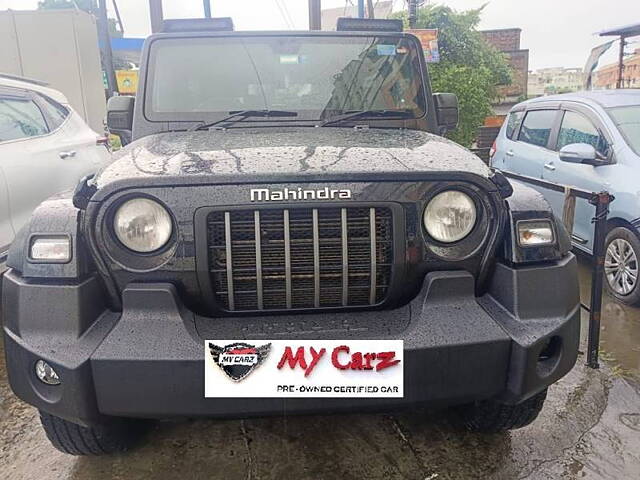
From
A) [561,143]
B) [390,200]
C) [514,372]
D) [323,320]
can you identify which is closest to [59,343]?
[323,320]

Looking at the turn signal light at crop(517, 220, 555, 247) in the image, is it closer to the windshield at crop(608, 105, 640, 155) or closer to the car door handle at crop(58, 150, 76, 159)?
the windshield at crop(608, 105, 640, 155)

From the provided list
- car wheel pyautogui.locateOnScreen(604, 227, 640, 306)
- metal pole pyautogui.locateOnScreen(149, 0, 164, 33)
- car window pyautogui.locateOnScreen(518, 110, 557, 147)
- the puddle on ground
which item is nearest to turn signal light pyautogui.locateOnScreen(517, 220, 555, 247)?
the puddle on ground

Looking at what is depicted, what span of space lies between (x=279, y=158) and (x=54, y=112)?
366 cm

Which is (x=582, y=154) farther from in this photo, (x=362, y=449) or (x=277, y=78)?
(x=362, y=449)

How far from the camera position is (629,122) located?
4.63 meters

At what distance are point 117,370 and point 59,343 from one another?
8.8 inches

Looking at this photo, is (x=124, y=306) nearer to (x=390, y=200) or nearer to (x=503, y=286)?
(x=390, y=200)

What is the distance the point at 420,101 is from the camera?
320 cm

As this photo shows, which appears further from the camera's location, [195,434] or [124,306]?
[195,434]

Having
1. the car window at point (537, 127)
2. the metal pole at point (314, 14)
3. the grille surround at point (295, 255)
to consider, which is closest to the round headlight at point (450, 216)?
the grille surround at point (295, 255)

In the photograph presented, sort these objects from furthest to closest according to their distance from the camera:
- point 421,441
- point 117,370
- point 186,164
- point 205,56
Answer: point 205,56, point 421,441, point 186,164, point 117,370

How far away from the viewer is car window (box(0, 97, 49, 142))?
4199 millimetres

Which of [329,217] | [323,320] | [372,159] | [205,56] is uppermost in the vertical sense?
[205,56]

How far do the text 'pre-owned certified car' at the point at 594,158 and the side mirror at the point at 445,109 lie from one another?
111cm
